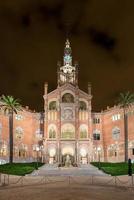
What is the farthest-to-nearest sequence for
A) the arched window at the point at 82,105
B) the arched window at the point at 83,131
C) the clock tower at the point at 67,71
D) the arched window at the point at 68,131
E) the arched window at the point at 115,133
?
1. the clock tower at the point at 67,71
2. the arched window at the point at 82,105
3. the arched window at the point at 115,133
4. the arched window at the point at 83,131
5. the arched window at the point at 68,131

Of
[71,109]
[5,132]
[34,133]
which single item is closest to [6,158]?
[5,132]

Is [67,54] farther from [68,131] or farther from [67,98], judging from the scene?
[68,131]

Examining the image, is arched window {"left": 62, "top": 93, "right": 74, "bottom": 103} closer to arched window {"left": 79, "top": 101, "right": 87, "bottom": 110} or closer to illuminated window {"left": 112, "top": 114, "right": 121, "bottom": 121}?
arched window {"left": 79, "top": 101, "right": 87, "bottom": 110}

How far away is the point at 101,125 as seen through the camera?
10481cm

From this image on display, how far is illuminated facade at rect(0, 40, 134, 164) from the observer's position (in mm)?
96062

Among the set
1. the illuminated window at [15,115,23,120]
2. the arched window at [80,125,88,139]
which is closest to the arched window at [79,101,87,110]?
the arched window at [80,125,88,139]

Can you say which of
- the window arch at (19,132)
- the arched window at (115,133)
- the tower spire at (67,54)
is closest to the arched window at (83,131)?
the arched window at (115,133)

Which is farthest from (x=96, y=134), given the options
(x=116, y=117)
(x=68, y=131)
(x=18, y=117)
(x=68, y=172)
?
(x=68, y=172)

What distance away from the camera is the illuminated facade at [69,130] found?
96062 mm

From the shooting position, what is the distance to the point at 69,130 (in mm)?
98250

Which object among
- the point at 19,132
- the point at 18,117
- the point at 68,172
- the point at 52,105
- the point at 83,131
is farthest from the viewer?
the point at 52,105

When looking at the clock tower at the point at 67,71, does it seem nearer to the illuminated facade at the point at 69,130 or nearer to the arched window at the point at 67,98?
the illuminated facade at the point at 69,130

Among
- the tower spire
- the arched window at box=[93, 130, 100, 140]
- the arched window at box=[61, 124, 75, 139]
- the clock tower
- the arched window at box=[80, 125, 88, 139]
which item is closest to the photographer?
the arched window at box=[61, 124, 75, 139]

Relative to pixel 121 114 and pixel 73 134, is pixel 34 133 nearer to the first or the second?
pixel 73 134
